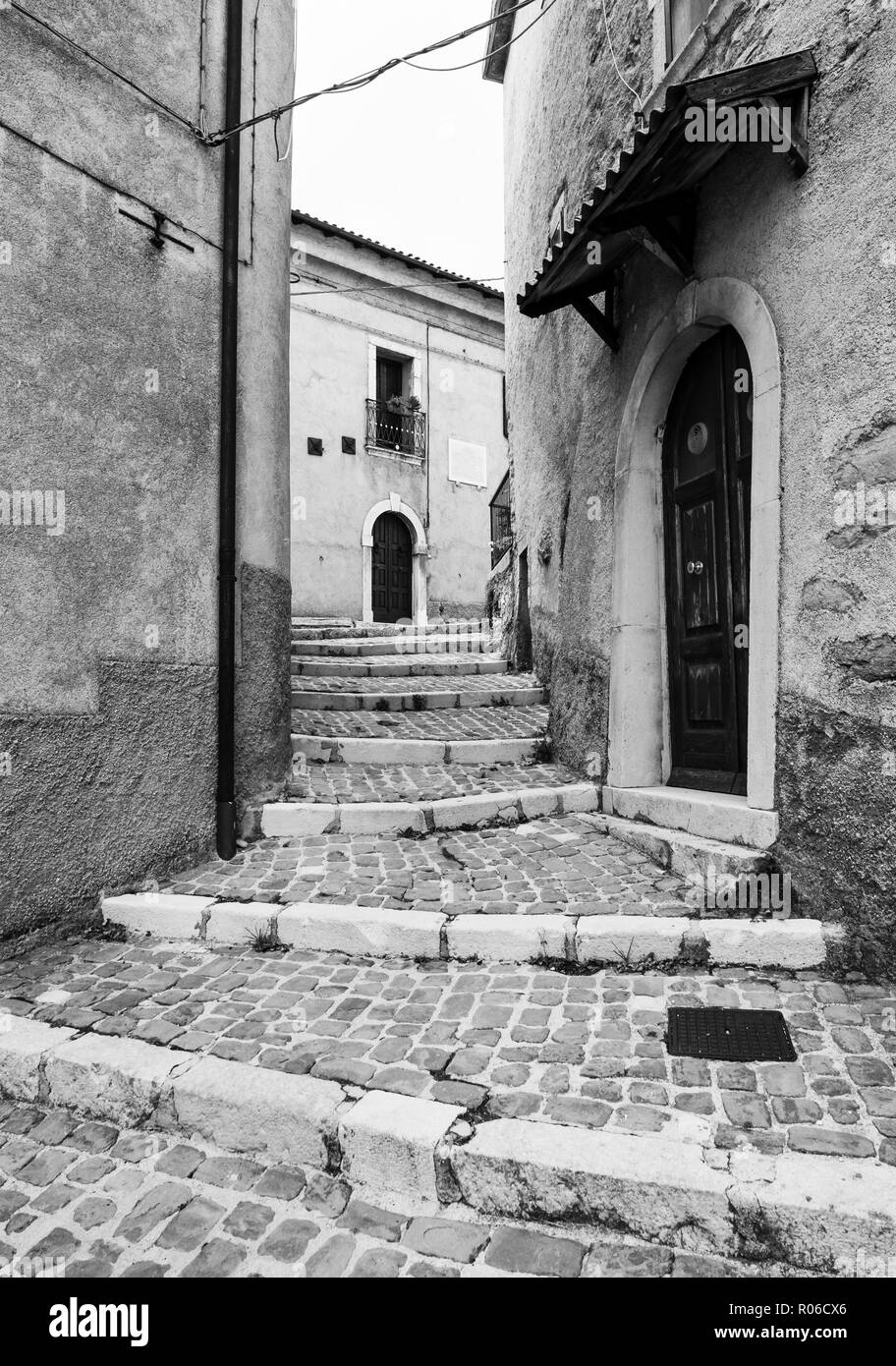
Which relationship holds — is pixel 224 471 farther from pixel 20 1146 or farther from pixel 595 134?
pixel 595 134

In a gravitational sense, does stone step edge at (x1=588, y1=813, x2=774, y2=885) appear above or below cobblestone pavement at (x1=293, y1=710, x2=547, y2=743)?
below

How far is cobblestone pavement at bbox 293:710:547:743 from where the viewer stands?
6594 millimetres

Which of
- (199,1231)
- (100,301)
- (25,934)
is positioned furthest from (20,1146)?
(100,301)

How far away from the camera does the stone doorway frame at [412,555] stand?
54.3ft

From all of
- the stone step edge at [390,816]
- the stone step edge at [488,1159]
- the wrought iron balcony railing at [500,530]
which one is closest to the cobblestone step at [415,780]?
the stone step edge at [390,816]

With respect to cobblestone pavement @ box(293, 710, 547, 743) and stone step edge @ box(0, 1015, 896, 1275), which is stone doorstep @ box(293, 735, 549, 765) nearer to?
cobblestone pavement @ box(293, 710, 547, 743)

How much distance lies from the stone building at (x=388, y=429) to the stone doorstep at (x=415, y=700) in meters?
8.40

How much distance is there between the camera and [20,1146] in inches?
105

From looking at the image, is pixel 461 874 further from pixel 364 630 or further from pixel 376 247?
pixel 376 247

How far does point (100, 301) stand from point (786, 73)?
3464 millimetres

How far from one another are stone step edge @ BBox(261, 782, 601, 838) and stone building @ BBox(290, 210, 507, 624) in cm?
1078

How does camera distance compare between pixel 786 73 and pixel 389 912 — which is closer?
pixel 786 73

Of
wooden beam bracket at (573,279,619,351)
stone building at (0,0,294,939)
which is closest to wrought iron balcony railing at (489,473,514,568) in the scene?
wooden beam bracket at (573,279,619,351)

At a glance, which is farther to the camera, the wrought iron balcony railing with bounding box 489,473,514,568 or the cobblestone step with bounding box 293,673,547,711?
the wrought iron balcony railing with bounding box 489,473,514,568
